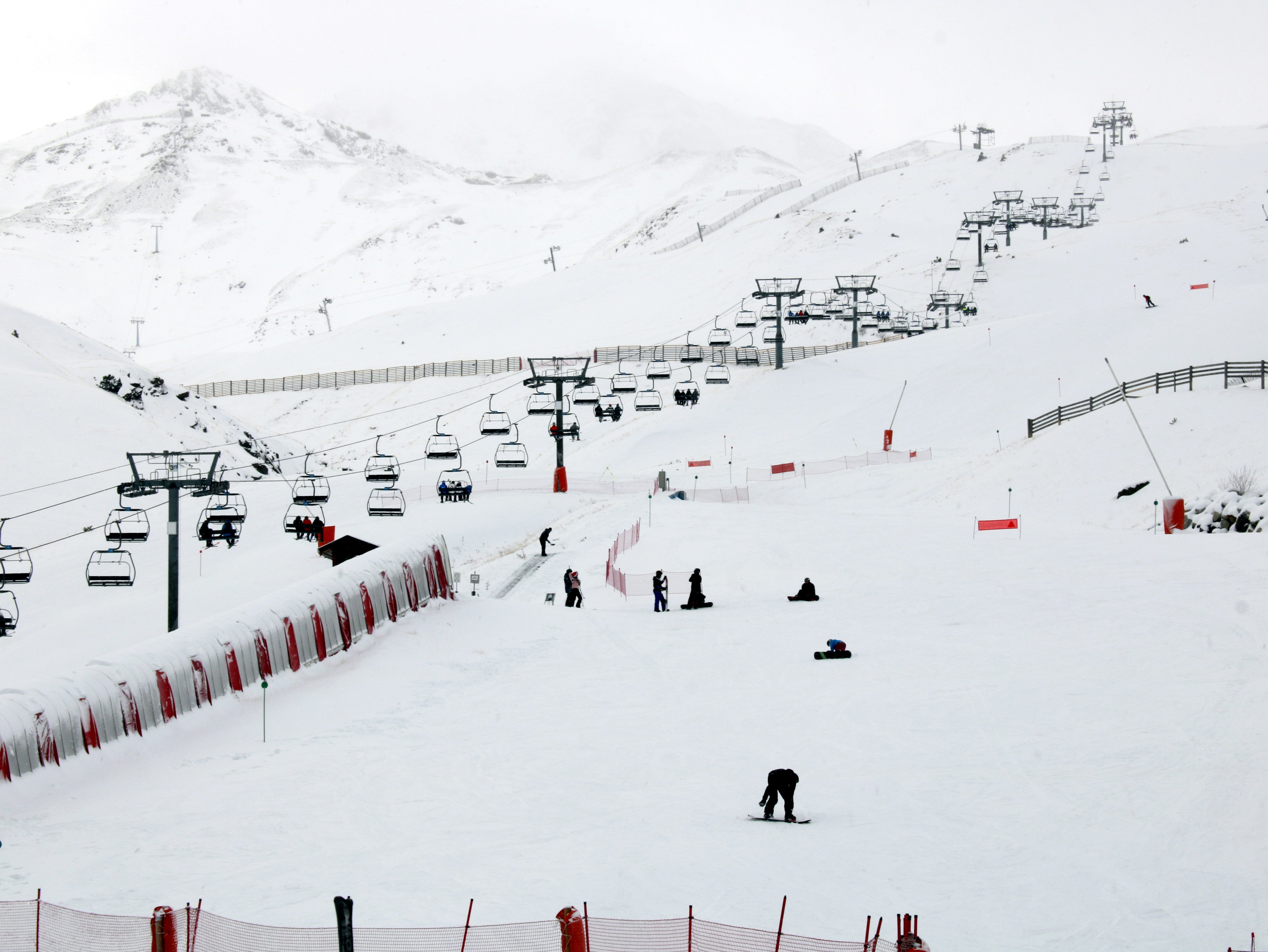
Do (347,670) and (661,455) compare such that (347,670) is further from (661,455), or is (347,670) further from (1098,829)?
(661,455)

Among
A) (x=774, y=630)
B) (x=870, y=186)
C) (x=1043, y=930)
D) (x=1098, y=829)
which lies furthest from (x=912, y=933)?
(x=870, y=186)

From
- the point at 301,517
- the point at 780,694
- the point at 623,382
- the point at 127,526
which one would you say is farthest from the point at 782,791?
the point at 623,382

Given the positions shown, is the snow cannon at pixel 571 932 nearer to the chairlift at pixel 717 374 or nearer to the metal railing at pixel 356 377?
the chairlift at pixel 717 374

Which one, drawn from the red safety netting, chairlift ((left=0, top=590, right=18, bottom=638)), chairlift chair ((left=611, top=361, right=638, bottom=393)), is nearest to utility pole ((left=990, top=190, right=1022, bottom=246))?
chairlift chair ((left=611, top=361, right=638, bottom=393))

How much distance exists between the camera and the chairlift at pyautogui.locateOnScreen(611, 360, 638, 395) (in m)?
49.3

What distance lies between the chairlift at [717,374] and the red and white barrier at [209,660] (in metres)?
24.2

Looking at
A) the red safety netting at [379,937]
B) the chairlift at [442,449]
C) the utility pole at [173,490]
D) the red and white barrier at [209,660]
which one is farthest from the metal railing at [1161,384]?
the red safety netting at [379,937]

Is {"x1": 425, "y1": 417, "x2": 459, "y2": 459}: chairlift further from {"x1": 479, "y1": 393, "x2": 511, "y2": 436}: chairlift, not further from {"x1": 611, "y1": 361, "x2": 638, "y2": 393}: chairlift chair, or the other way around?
{"x1": 611, "y1": 361, "x2": 638, "y2": 393}: chairlift chair

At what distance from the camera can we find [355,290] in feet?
510

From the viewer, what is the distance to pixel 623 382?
63344 mm

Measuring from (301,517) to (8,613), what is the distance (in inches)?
414

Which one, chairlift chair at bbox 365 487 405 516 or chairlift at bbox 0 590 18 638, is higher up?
chairlift chair at bbox 365 487 405 516

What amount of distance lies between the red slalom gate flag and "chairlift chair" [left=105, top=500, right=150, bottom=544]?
22.0 meters

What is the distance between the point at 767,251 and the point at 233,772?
9263cm
